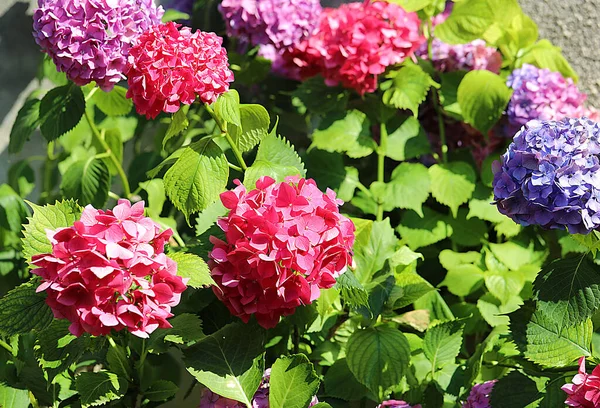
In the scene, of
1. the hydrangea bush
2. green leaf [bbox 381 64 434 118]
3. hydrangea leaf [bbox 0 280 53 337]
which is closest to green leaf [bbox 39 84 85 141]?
the hydrangea bush

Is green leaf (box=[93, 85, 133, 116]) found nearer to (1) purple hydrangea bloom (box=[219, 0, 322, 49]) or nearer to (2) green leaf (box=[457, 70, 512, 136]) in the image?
(1) purple hydrangea bloom (box=[219, 0, 322, 49])

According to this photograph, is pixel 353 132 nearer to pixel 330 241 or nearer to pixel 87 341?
pixel 330 241

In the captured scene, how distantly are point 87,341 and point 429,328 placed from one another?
1.66 ft

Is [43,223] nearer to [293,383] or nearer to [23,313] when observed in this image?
[23,313]

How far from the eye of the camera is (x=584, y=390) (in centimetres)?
93

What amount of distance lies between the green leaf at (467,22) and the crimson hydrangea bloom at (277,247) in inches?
25.2

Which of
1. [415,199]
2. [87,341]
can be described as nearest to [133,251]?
[87,341]

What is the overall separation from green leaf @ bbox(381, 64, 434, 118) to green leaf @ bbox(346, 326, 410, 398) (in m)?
0.48

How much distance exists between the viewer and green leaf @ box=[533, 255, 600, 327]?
95 centimetres

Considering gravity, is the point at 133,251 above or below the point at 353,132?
above

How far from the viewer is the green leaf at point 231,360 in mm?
1023

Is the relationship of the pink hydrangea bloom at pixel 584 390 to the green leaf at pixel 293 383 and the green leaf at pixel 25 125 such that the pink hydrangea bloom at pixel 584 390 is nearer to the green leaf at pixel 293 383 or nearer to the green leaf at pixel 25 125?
the green leaf at pixel 293 383

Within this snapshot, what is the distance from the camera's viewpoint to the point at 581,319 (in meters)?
0.95

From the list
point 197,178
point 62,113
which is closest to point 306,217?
point 197,178
